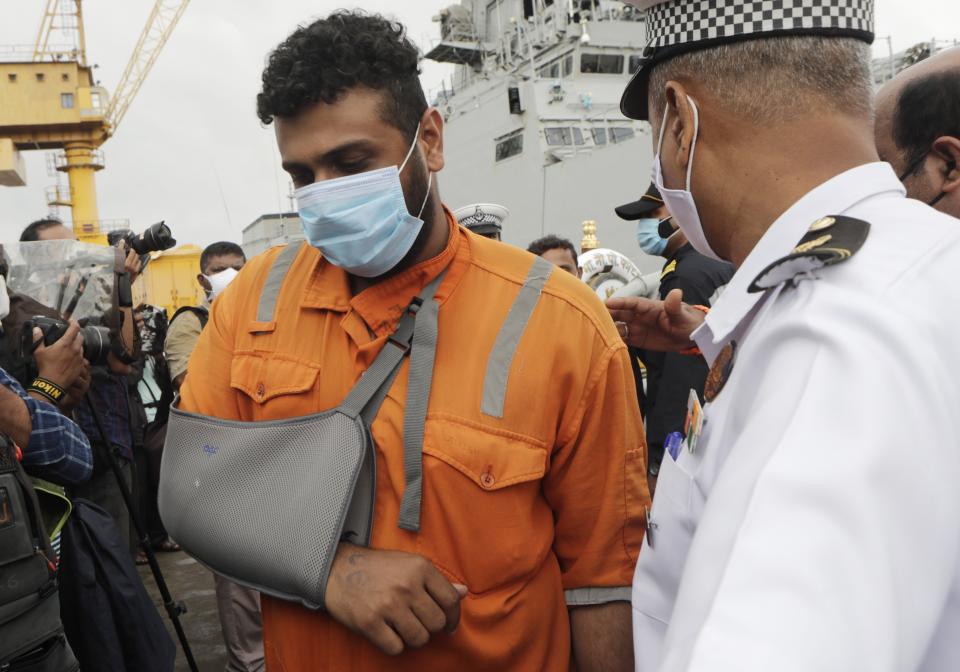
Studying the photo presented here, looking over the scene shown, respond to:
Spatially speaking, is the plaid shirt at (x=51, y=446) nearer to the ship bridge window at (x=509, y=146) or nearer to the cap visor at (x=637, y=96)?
the cap visor at (x=637, y=96)

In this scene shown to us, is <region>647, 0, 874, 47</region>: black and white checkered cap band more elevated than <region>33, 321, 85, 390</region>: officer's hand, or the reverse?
<region>647, 0, 874, 47</region>: black and white checkered cap band

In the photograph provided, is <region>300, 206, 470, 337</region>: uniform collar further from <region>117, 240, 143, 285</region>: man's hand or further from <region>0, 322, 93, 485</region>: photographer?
Answer: <region>117, 240, 143, 285</region>: man's hand

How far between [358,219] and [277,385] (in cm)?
45

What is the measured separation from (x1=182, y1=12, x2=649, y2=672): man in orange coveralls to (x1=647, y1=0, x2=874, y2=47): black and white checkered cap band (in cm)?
68

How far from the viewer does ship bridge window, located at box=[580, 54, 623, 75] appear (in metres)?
16.5

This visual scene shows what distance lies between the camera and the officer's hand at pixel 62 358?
8.82 ft

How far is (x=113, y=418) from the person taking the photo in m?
3.90

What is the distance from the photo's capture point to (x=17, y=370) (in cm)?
297

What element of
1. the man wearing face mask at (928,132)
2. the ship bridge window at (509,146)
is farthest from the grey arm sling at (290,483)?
the ship bridge window at (509,146)

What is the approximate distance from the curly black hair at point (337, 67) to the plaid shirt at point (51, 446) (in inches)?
54.8

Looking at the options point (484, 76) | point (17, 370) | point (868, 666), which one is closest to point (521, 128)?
point (484, 76)

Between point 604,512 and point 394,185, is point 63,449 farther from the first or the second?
point 604,512

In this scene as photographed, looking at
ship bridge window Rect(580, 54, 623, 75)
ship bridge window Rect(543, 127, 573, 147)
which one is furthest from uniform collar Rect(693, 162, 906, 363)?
ship bridge window Rect(580, 54, 623, 75)

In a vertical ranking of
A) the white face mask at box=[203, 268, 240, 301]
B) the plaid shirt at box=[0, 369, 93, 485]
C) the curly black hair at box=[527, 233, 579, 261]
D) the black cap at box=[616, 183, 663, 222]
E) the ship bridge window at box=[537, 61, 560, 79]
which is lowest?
the plaid shirt at box=[0, 369, 93, 485]
